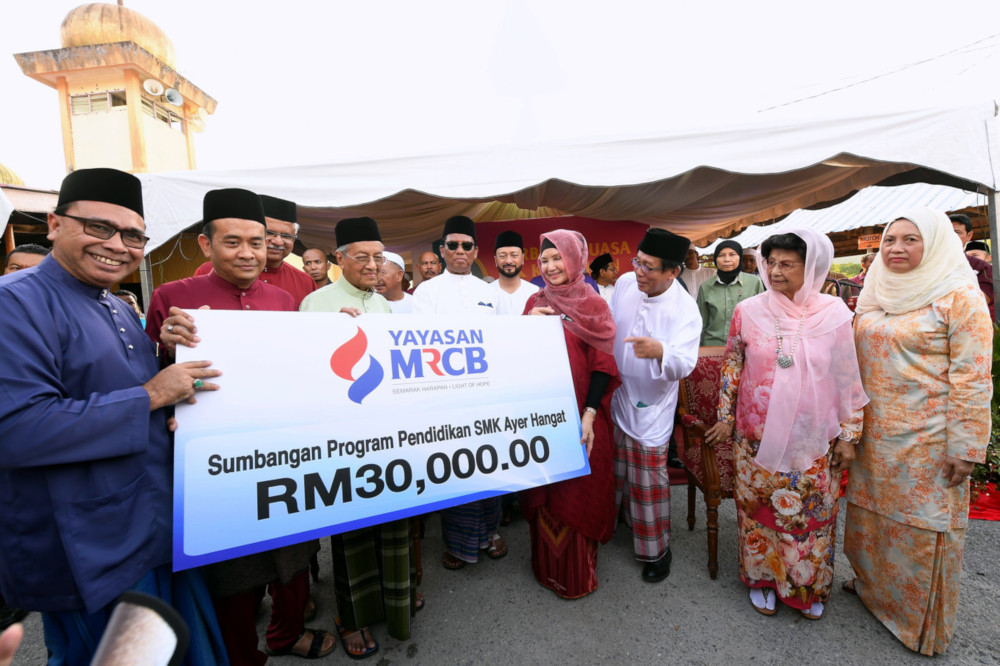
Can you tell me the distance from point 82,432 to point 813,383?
2.84 metres

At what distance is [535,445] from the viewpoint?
2.14m

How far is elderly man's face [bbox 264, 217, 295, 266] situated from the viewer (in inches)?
113

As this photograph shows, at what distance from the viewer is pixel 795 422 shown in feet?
7.26

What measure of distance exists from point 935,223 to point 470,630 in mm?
2970

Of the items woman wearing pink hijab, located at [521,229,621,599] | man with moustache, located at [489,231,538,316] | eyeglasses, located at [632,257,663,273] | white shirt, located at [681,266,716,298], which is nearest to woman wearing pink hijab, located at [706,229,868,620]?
eyeglasses, located at [632,257,663,273]

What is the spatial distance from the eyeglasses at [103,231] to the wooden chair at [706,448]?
110 inches

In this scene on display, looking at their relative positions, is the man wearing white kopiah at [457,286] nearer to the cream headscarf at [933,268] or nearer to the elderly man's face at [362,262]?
the elderly man's face at [362,262]

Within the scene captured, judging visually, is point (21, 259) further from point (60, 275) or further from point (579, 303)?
point (579, 303)

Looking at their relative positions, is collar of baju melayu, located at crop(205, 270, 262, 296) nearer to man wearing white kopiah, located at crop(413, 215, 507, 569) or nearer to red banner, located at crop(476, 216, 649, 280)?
man wearing white kopiah, located at crop(413, 215, 507, 569)

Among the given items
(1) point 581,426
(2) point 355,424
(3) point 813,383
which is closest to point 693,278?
(3) point 813,383

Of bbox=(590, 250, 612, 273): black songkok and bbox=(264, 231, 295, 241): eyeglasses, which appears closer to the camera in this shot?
bbox=(264, 231, 295, 241): eyeglasses

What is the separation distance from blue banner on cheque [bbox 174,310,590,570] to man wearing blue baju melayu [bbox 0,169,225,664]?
0.12 meters

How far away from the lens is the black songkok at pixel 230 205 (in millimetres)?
1814

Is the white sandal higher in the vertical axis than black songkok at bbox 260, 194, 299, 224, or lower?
lower
